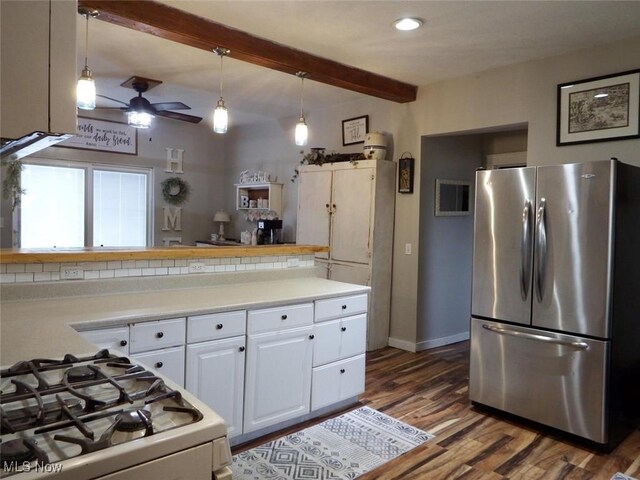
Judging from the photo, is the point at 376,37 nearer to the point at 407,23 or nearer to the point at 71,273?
the point at 407,23

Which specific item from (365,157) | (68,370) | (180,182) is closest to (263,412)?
(68,370)

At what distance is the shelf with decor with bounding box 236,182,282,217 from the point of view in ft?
19.7

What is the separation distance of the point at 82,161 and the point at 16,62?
18.9 ft

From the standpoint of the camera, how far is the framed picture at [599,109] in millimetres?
3078

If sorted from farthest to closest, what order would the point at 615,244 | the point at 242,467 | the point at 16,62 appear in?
1. the point at 615,244
2. the point at 242,467
3. the point at 16,62

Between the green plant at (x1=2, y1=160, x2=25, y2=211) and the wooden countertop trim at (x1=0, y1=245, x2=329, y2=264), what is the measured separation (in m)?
2.38

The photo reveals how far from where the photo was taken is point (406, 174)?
4480 millimetres

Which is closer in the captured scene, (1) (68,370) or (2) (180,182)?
(1) (68,370)

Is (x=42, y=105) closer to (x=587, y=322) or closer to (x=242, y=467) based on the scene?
(x=242, y=467)

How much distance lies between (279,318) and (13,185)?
380 cm

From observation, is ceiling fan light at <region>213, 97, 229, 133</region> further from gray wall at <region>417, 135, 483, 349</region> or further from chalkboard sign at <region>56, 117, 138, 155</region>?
chalkboard sign at <region>56, 117, 138, 155</region>

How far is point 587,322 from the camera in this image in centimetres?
265

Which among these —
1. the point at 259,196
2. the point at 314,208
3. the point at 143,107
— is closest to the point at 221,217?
the point at 259,196

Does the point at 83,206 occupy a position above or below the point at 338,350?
above
